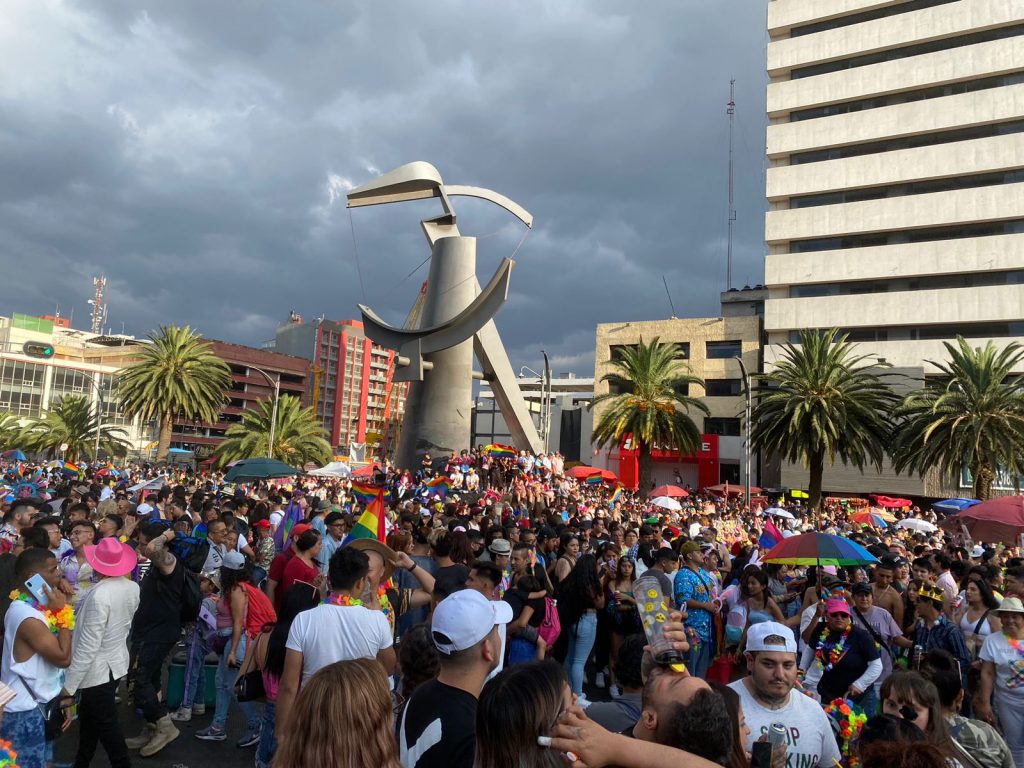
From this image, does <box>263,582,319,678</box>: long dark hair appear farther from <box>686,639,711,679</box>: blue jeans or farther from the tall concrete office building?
the tall concrete office building

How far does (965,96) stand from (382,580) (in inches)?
1871

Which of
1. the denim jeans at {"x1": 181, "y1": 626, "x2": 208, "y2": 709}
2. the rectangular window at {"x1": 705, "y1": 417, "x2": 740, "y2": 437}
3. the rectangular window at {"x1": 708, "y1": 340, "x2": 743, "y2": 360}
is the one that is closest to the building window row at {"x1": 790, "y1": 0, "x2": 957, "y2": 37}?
the rectangular window at {"x1": 708, "y1": 340, "x2": 743, "y2": 360}

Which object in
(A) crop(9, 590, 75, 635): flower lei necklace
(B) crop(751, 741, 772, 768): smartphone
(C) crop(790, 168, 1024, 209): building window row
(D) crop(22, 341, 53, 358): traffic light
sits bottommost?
(A) crop(9, 590, 75, 635): flower lei necklace

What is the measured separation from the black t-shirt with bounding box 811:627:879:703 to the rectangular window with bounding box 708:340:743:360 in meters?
42.3

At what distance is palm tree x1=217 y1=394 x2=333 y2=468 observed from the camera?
148 ft

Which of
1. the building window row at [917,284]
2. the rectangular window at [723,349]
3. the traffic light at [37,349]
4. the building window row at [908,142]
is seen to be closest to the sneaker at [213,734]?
the rectangular window at [723,349]

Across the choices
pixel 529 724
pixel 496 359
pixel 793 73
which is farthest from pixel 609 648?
pixel 793 73

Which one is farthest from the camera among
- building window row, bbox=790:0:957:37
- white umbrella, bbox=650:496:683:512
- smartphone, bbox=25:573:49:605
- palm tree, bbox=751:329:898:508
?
building window row, bbox=790:0:957:37

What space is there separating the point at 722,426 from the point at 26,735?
44299 mm

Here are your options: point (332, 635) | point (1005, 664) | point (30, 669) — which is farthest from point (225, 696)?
point (1005, 664)

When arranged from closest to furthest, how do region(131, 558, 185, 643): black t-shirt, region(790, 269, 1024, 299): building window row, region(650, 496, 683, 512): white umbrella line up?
region(131, 558, 185, 643): black t-shirt → region(650, 496, 683, 512): white umbrella → region(790, 269, 1024, 299): building window row

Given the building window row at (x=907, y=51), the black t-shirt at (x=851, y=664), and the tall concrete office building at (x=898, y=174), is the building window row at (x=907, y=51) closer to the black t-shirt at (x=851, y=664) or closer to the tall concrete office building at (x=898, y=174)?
the tall concrete office building at (x=898, y=174)

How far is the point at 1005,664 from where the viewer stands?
491 centimetres

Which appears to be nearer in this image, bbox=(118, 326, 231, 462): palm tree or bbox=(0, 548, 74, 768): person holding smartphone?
bbox=(0, 548, 74, 768): person holding smartphone
